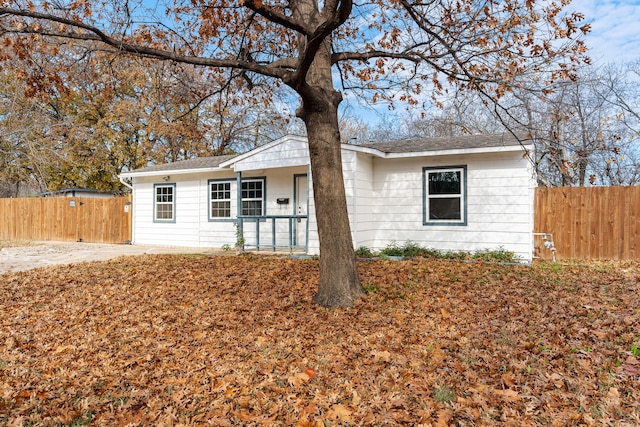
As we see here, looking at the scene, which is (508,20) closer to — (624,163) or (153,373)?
(153,373)

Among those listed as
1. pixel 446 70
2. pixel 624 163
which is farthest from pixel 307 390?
pixel 624 163

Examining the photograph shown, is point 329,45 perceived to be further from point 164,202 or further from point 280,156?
point 164,202

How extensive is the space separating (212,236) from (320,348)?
31.6 feet

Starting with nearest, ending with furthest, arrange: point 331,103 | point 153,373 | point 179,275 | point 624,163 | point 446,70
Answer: point 153,373
point 331,103
point 446,70
point 179,275
point 624,163

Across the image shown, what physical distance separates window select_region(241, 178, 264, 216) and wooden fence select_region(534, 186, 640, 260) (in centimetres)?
773

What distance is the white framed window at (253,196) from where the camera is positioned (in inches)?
476

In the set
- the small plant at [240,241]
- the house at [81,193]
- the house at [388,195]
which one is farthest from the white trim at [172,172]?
the house at [81,193]

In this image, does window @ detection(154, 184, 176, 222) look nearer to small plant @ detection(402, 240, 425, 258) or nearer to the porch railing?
the porch railing

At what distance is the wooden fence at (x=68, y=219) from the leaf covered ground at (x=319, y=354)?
Answer: 29.4ft

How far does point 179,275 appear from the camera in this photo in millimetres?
7211

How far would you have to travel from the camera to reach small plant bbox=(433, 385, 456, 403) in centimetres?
287

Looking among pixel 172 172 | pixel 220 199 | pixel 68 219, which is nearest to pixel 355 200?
pixel 220 199

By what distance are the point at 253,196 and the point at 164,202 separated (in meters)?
3.63

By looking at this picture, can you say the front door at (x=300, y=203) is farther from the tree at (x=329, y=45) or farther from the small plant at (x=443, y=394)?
the small plant at (x=443, y=394)
